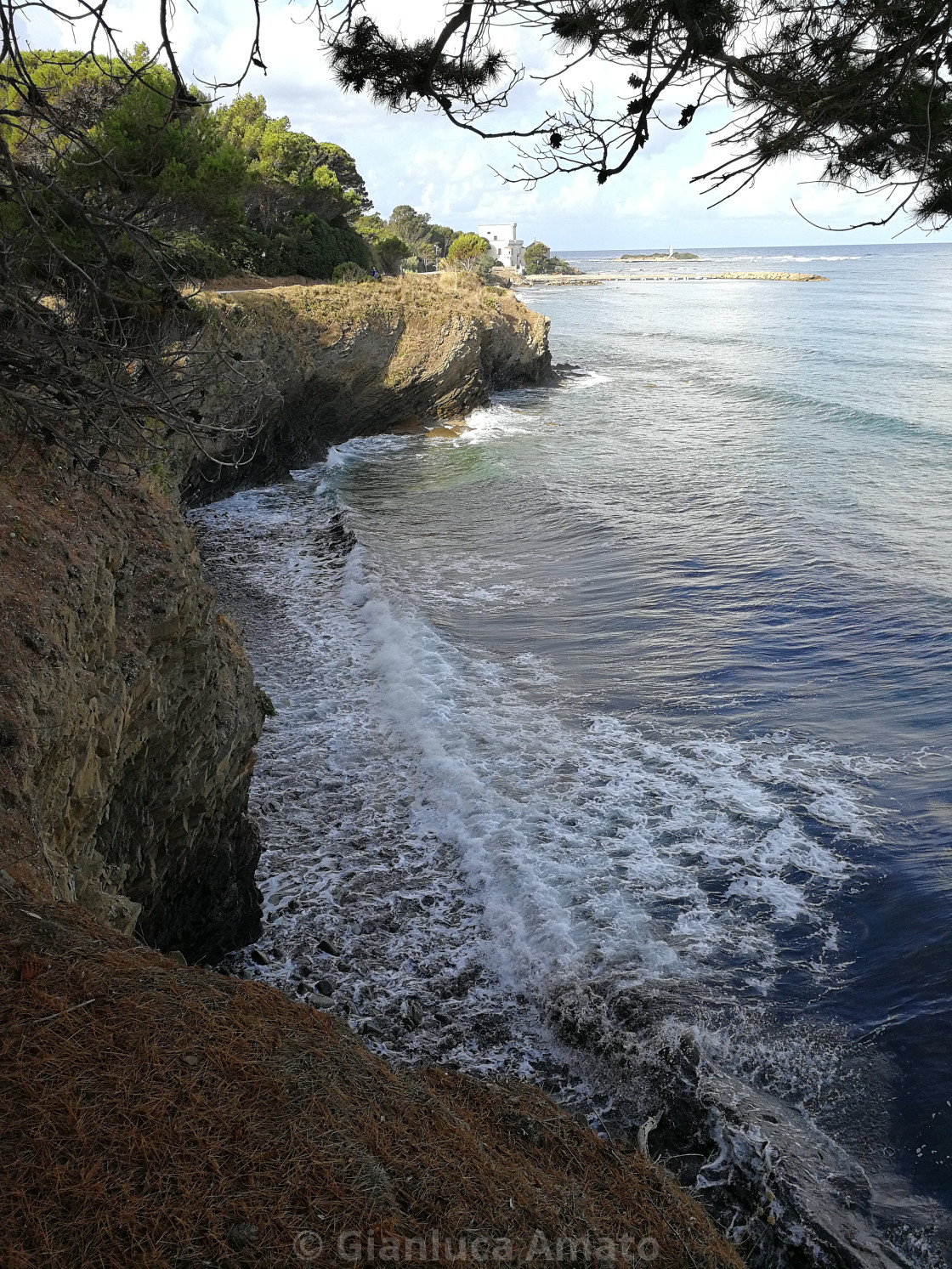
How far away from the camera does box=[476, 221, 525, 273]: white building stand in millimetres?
146125

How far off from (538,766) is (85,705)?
18.3 feet

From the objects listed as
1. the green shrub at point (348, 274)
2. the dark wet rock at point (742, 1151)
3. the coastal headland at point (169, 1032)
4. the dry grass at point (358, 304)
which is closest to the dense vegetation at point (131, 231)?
the green shrub at point (348, 274)

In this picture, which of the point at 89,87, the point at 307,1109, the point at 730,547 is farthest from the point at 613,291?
the point at 307,1109

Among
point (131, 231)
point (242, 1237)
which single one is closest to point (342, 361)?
point (131, 231)

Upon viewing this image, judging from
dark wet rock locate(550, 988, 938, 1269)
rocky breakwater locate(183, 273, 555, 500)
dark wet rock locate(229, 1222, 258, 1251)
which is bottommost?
dark wet rock locate(550, 988, 938, 1269)

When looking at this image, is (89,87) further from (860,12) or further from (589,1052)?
(589,1052)

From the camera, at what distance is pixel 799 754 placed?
1027 centimetres

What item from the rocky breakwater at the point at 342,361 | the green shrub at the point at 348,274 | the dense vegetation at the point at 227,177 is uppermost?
the dense vegetation at the point at 227,177

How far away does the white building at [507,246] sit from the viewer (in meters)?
146

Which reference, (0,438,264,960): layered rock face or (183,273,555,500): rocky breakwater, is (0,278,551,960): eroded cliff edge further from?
(183,273,555,500): rocky breakwater

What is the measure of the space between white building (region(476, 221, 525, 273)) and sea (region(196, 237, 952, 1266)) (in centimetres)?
13531

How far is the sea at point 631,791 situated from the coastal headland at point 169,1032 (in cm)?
139

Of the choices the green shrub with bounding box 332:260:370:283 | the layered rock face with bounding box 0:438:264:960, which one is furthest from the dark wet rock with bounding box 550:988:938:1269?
the green shrub with bounding box 332:260:370:283

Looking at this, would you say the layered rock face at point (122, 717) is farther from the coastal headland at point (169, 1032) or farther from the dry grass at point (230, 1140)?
the dry grass at point (230, 1140)
